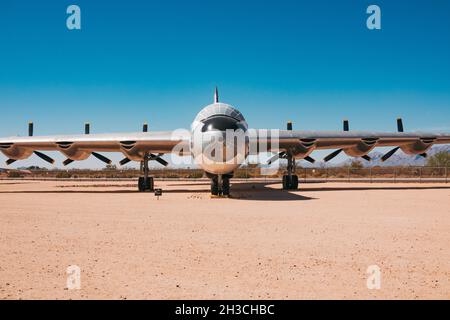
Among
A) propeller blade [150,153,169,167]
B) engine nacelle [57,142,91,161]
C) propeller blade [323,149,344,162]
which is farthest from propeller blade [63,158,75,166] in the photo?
propeller blade [323,149,344,162]

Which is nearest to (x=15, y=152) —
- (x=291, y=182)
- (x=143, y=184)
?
(x=143, y=184)

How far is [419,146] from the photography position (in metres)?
29.8

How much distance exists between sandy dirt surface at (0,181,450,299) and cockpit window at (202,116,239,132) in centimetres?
691

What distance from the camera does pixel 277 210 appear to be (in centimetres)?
1409

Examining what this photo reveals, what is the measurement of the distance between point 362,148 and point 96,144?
2070cm

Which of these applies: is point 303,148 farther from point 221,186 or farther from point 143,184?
point 143,184

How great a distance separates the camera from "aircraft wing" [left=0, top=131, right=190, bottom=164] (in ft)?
85.2

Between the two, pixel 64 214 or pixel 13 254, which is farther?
pixel 64 214

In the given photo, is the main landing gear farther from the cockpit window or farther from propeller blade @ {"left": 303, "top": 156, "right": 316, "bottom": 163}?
propeller blade @ {"left": 303, "top": 156, "right": 316, "bottom": 163}

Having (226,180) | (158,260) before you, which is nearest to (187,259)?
(158,260)

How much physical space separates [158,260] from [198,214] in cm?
640

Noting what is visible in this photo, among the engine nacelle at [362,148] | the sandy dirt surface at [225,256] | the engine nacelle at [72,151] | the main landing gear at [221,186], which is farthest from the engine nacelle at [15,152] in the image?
the engine nacelle at [362,148]

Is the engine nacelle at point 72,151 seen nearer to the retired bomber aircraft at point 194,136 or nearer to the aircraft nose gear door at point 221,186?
the retired bomber aircraft at point 194,136
